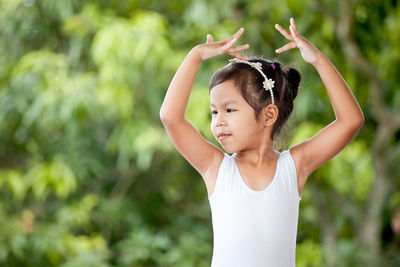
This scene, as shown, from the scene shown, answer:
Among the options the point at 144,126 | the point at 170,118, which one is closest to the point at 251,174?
the point at 170,118

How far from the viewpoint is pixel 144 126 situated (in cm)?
258

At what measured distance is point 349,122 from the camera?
84cm

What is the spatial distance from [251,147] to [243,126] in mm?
38

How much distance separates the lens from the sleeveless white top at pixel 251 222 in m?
0.79

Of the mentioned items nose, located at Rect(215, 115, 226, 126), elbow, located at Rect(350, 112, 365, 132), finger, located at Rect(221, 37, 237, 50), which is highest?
finger, located at Rect(221, 37, 237, 50)

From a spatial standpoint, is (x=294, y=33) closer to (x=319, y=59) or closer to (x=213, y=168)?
(x=319, y=59)

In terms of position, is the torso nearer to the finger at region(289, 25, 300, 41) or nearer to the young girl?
the young girl

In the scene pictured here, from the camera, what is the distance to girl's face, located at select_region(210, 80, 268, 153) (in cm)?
82

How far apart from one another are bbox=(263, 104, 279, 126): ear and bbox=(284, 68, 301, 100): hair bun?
6 centimetres

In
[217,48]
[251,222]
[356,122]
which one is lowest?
[251,222]

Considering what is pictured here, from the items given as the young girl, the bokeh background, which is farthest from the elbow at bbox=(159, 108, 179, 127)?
the bokeh background

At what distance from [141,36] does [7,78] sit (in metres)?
0.81

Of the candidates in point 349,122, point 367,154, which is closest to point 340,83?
point 349,122

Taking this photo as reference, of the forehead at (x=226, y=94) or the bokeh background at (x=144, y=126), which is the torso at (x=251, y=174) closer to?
the forehead at (x=226, y=94)
